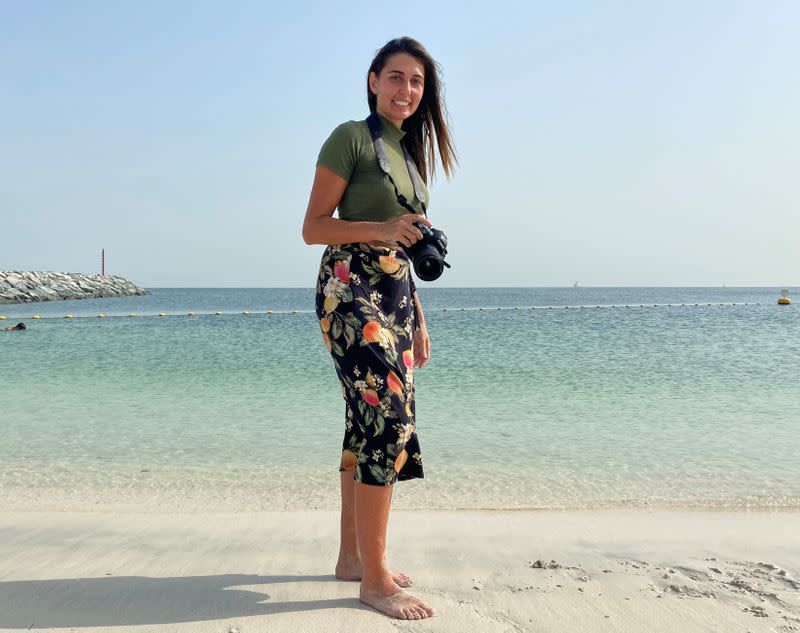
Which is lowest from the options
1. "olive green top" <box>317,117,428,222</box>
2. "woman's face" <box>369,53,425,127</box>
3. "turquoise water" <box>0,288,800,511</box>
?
"turquoise water" <box>0,288,800,511</box>

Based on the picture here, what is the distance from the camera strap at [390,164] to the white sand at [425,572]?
1.39 metres

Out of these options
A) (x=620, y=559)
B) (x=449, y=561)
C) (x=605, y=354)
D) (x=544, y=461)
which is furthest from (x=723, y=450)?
(x=605, y=354)

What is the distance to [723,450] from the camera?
5559 mm

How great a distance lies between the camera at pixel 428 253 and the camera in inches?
86.4

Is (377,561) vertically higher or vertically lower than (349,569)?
higher

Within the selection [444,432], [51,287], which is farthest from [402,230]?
[51,287]

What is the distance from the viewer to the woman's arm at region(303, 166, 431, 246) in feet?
7.29

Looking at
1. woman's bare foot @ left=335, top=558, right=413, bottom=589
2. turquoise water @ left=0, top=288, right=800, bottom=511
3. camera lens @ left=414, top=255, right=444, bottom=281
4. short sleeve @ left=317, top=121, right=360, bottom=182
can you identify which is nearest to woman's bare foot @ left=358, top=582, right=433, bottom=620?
woman's bare foot @ left=335, top=558, right=413, bottom=589

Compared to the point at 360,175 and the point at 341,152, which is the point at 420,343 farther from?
the point at 341,152

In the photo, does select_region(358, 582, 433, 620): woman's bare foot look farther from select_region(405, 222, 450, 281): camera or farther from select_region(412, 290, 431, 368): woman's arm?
select_region(405, 222, 450, 281): camera

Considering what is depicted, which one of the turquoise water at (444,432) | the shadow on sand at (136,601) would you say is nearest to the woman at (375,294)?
the shadow on sand at (136,601)

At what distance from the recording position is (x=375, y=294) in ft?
7.72

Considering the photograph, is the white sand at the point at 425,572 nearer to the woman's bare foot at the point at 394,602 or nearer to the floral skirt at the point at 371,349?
the woman's bare foot at the point at 394,602

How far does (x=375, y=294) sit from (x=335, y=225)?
26 centimetres
